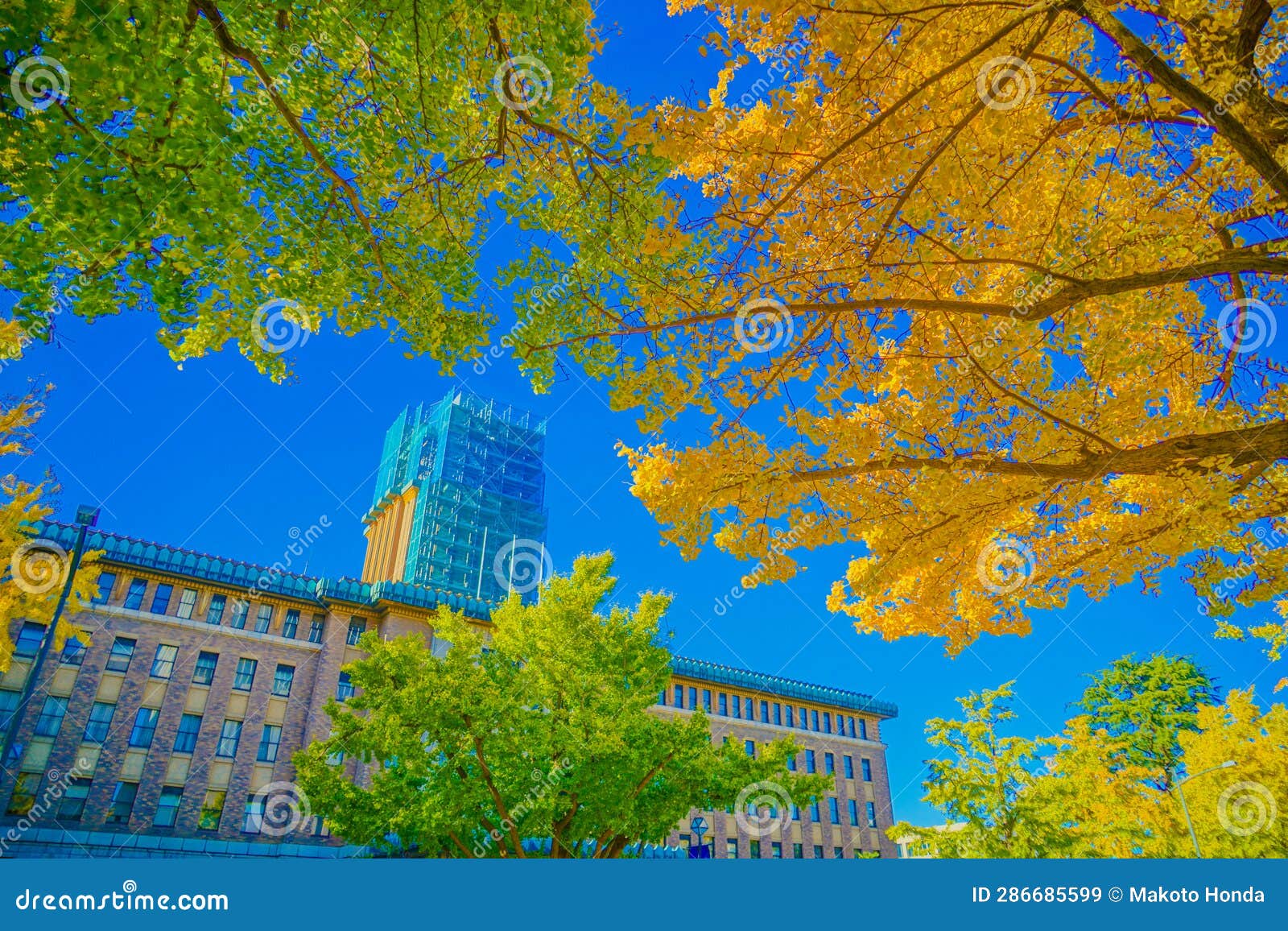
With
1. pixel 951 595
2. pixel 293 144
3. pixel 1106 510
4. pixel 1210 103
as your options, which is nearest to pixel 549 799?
pixel 951 595

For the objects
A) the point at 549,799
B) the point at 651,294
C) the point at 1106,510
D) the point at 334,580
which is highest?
the point at 334,580

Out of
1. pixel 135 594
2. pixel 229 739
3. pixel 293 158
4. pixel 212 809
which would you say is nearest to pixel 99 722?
pixel 229 739

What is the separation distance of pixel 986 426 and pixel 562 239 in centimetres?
437

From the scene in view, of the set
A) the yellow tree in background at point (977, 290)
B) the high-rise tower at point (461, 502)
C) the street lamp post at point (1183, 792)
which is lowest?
the street lamp post at point (1183, 792)

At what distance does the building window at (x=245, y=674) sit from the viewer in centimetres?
2903

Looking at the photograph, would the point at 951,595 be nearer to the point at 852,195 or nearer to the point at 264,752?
the point at 852,195

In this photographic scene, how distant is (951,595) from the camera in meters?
8.09

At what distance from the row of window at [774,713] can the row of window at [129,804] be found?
822 inches

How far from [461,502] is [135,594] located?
52.0 m

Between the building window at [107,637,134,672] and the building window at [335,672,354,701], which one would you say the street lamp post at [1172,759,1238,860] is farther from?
the building window at [107,637,134,672]

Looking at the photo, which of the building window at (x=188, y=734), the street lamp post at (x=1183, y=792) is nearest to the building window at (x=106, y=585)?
the building window at (x=188, y=734)

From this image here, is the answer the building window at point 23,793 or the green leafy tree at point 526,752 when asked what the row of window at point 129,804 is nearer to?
the building window at point 23,793

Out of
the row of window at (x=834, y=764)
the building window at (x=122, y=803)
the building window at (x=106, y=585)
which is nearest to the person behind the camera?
the building window at (x=122, y=803)

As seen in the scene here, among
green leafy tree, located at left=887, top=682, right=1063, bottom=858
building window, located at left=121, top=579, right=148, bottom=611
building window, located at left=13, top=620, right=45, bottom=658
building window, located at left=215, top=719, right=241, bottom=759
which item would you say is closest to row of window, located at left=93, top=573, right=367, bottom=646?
building window, located at left=121, top=579, right=148, bottom=611
